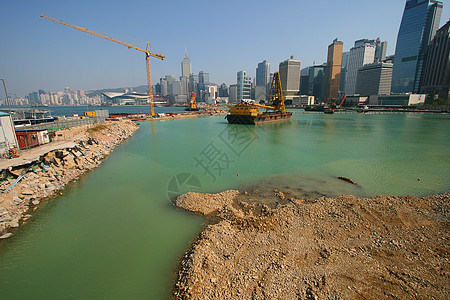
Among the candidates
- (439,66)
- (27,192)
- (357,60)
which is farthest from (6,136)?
(357,60)

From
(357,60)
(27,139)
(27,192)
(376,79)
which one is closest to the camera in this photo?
(27,192)

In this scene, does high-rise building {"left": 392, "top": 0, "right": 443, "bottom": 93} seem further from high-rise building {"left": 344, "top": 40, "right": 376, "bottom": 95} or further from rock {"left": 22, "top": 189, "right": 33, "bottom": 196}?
rock {"left": 22, "top": 189, "right": 33, "bottom": 196}

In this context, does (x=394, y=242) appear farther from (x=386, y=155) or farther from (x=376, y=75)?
(x=376, y=75)

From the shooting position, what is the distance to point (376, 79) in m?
140

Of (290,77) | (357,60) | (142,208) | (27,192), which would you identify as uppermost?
(357,60)

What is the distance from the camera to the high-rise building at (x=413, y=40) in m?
126

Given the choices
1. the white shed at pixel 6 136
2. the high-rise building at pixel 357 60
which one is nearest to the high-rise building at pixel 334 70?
the high-rise building at pixel 357 60

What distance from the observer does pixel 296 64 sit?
17550cm

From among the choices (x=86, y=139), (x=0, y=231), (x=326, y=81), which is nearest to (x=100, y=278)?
(x=0, y=231)

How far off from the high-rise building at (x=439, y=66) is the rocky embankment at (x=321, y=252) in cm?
14814

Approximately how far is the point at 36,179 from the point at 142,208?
6.21 metres

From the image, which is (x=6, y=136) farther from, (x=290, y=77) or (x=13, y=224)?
(x=290, y=77)

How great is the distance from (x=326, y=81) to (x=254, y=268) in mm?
202812

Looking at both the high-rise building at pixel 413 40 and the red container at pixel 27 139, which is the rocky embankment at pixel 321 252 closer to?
the red container at pixel 27 139
